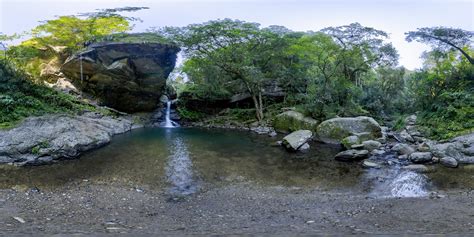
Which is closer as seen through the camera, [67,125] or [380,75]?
[67,125]

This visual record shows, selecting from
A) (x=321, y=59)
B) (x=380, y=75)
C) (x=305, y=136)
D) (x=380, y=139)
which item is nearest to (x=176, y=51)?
(x=321, y=59)

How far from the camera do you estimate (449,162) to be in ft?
35.3

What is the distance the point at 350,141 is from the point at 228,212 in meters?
9.71

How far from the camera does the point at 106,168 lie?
441 inches

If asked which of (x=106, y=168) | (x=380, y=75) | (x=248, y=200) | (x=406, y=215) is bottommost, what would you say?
(x=106, y=168)

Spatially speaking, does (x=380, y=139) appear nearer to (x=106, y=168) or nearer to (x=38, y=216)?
(x=106, y=168)

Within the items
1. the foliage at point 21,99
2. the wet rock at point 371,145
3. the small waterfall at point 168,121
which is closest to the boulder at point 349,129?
the wet rock at point 371,145

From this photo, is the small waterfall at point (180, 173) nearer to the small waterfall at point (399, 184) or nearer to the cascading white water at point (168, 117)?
the small waterfall at point (399, 184)

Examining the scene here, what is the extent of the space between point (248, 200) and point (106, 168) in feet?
20.0

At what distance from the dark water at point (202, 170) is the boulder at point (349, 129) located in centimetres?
152

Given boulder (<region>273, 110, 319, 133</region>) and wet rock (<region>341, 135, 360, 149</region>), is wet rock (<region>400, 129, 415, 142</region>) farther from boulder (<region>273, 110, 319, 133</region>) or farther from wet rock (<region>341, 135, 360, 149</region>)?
boulder (<region>273, 110, 319, 133</region>)

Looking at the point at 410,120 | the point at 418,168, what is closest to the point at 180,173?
the point at 418,168

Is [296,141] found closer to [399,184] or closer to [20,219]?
[399,184]

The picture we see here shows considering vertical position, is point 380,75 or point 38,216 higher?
point 380,75
